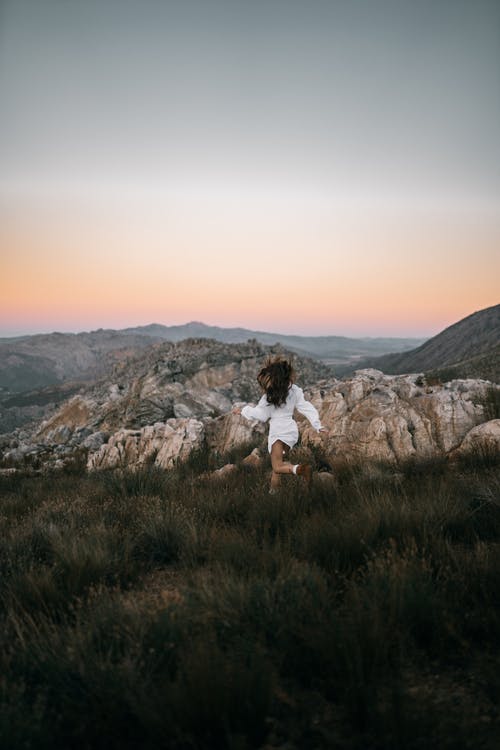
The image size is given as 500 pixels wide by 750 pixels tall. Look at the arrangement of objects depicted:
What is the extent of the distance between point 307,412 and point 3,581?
4234 mm

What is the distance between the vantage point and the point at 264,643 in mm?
2377

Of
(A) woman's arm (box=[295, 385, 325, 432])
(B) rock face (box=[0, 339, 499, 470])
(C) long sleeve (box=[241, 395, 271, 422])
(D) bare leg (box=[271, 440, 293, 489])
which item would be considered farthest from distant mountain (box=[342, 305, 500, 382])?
(D) bare leg (box=[271, 440, 293, 489])

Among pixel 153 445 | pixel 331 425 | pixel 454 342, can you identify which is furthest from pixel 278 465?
pixel 454 342

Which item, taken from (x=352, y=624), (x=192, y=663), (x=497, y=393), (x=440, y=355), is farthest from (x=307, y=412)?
(x=440, y=355)

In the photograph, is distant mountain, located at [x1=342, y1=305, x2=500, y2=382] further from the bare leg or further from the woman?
the bare leg

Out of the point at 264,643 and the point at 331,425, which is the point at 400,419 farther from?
the point at 264,643

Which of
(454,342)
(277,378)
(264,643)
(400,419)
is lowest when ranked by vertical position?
(264,643)

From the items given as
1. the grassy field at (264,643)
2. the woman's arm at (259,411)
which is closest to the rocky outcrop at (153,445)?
the woman's arm at (259,411)

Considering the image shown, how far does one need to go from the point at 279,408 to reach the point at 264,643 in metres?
4.12

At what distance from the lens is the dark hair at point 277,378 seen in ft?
20.2

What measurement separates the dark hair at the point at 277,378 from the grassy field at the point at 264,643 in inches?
95.8

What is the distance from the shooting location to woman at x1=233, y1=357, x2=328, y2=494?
6145mm

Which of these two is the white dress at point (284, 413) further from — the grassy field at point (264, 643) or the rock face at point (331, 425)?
the grassy field at point (264, 643)

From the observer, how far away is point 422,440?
819 centimetres
